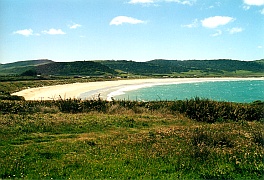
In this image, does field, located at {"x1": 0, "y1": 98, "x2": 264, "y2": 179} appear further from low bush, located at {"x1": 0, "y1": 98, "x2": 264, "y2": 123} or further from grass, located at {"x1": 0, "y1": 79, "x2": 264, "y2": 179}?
low bush, located at {"x1": 0, "y1": 98, "x2": 264, "y2": 123}

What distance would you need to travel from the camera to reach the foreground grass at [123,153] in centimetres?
905

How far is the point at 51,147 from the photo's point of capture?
11938mm

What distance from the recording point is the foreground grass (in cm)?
905

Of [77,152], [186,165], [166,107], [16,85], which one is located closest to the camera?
[186,165]

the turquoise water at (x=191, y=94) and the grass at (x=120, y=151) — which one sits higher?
the grass at (x=120, y=151)

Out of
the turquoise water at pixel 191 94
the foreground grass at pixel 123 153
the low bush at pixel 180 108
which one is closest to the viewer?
the foreground grass at pixel 123 153

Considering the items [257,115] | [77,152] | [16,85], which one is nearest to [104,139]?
[77,152]

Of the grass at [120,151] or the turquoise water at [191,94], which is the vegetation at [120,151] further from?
the turquoise water at [191,94]

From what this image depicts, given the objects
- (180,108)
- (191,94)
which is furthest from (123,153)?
(191,94)

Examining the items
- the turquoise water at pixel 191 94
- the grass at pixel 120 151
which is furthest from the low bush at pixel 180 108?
the turquoise water at pixel 191 94

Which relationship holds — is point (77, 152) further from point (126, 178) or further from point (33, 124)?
point (33, 124)

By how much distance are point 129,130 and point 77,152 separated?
5.29 metres

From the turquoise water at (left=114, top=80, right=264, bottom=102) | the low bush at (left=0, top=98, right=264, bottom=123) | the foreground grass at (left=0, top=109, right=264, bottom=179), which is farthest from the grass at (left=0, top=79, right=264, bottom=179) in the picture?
the turquoise water at (left=114, top=80, right=264, bottom=102)

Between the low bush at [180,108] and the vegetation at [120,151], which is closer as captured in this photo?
the vegetation at [120,151]
